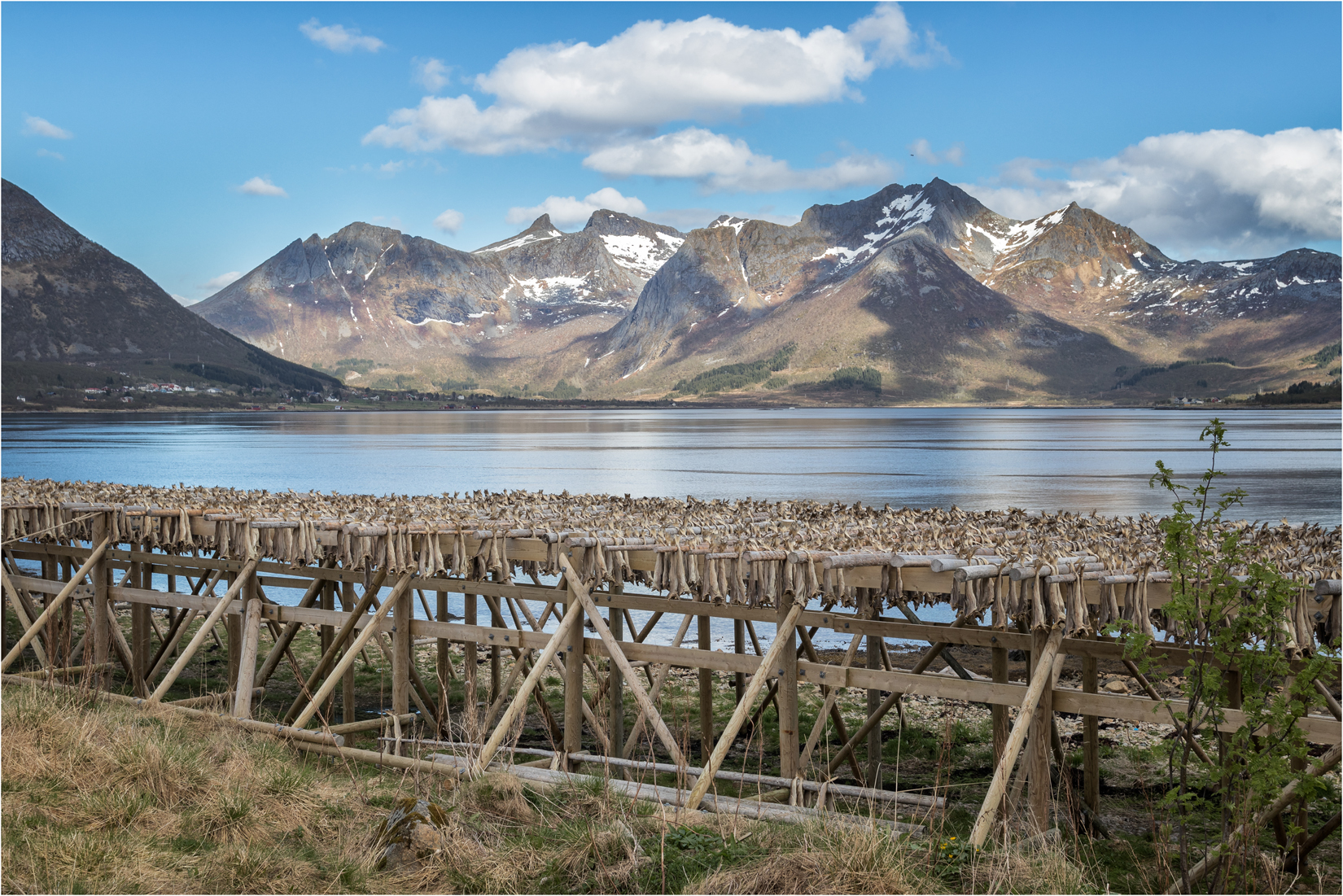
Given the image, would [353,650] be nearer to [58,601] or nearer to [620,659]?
[620,659]

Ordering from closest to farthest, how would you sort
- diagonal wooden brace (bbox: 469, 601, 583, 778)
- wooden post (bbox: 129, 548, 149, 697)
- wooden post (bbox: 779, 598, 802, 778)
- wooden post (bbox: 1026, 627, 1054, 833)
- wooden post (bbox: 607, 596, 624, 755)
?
A: wooden post (bbox: 1026, 627, 1054, 833) < wooden post (bbox: 779, 598, 802, 778) < diagonal wooden brace (bbox: 469, 601, 583, 778) < wooden post (bbox: 607, 596, 624, 755) < wooden post (bbox: 129, 548, 149, 697)

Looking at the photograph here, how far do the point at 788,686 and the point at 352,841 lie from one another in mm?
3767

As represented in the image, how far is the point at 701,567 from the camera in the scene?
933cm

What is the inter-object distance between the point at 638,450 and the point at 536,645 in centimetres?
9593

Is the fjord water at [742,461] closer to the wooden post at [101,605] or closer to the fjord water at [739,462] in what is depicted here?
the fjord water at [739,462]

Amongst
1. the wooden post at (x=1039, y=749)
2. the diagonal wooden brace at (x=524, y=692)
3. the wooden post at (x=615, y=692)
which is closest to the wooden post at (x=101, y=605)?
the wooden post at (x=615, y=692)

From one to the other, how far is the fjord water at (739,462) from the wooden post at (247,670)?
1150 centimetres

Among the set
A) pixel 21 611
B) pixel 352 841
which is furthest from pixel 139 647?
pixel 352 841

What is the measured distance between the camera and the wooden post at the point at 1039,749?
26.6 ft

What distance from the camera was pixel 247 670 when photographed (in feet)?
37.8

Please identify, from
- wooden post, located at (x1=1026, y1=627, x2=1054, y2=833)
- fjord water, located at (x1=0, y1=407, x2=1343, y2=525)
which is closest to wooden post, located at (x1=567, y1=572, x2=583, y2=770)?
wooden post, located at (x1=1026, y1=627, x2=1054, y2=833)

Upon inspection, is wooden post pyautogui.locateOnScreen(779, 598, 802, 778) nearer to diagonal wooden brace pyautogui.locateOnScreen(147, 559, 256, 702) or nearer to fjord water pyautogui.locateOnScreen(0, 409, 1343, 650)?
diagonal wooden brace pyautogui.locateOnScreen(147, 559, 256, 702)

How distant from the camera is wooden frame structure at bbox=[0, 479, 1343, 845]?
7910 mm

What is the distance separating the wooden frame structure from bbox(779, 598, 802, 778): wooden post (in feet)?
0.07
